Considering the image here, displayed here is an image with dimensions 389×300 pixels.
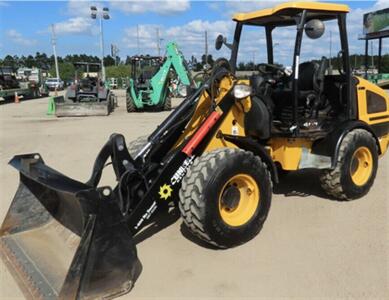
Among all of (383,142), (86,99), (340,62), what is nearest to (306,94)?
(340,62)

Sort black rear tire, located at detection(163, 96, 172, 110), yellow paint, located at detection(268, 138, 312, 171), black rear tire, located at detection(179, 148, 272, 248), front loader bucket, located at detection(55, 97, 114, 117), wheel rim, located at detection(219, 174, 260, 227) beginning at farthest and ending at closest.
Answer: black rear tire, located at detection(163, 96, 172, 110)
front loader bucket, located at detection(55, 97, 114, 117)
yellow paint, located at detection(268, 138, 312, 171)
wheel rim, located at detection(219, 174, 260, 227)
black rear tire, located at detection(179, 148, 272, 248)

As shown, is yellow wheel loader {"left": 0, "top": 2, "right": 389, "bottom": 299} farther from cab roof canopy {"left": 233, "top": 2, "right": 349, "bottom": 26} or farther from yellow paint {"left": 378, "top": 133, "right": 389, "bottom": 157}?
yellow paint {"left": 378, "top": 133, "right": 389, "bottom": 157}

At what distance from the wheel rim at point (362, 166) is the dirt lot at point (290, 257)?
248 millimetres

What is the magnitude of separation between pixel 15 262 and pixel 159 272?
119 cm

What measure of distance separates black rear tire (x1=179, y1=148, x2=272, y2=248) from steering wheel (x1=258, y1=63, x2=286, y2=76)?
5.31 ft

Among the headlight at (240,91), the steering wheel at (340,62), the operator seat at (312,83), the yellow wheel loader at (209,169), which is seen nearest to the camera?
the yellow wheel loader at (209,169)

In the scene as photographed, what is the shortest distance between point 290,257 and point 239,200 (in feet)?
2.27

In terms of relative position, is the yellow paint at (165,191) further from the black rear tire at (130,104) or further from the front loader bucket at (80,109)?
the black rear tire at (130,104)

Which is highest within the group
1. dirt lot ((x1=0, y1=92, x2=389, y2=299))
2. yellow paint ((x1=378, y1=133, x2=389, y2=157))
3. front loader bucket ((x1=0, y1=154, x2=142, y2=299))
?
yellow paint ((x1=378, y1=133, x2=389, y2=157))

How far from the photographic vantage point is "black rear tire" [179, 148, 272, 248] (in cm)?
383

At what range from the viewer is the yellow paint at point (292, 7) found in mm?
4703

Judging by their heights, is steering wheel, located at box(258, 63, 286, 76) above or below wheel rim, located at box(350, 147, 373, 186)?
above

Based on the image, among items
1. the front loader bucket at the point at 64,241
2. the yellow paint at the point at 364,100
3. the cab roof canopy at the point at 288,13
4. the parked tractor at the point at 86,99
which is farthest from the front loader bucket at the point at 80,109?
the front loader bucket at the point at 64,241

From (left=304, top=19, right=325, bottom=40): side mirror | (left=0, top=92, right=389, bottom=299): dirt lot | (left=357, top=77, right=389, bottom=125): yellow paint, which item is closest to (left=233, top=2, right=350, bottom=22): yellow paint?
(left=304, top=19, right=325, bottom=40): side mirror
